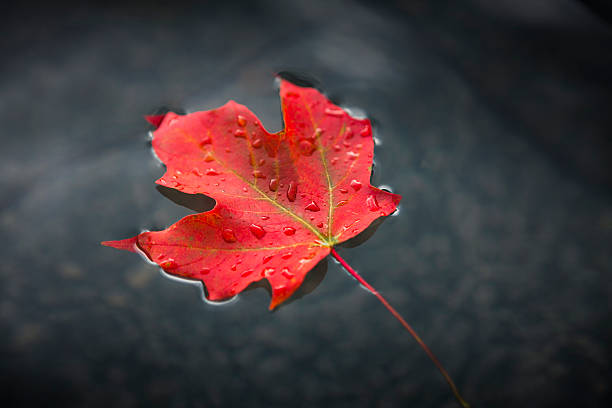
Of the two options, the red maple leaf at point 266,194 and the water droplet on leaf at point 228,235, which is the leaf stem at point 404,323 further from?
the water droplet on leaf at point 228,235

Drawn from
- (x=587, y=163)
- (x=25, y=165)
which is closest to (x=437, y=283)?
(x=587, y=163)

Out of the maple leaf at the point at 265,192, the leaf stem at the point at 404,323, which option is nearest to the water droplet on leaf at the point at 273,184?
the maple leaf at the point at 265,192

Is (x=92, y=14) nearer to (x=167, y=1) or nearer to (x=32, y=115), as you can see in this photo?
(x=167, y=1)

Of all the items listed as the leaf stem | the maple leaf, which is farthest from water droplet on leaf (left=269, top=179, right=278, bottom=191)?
the leaf stem

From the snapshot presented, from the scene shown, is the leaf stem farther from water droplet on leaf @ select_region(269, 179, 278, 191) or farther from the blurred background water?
water droplet on leaf @ select_region(269, 179, 278, 191)

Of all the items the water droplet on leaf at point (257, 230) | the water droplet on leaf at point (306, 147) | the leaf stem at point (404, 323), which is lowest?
the leaf stem at point (404, 323)

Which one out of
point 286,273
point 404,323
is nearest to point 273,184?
point 286,273
